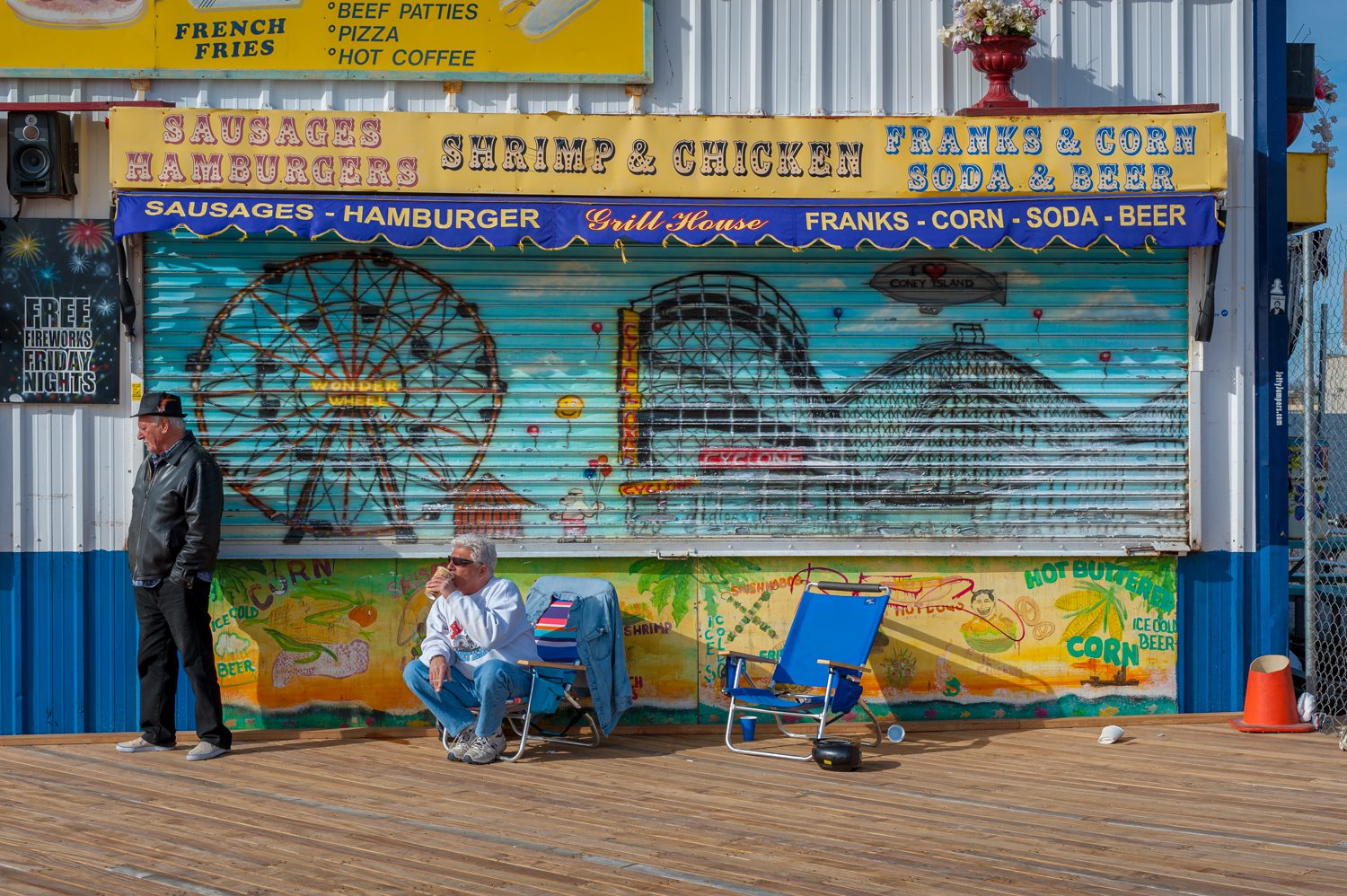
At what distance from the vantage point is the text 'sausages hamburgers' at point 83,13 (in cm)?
845

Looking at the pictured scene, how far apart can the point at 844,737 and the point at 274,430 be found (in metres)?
3.72

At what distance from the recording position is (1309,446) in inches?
343

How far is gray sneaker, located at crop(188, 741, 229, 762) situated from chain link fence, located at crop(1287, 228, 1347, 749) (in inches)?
246

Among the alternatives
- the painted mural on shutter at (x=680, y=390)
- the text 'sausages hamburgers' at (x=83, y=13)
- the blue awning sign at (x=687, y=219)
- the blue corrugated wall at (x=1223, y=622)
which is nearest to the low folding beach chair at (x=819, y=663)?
the painted mural on shutter at (x=680, y=390)

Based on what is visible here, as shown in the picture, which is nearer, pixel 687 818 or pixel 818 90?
pixel 687 818

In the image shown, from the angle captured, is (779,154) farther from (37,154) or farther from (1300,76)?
(37,154)

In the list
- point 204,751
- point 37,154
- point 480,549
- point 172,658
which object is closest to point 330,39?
point 37,154

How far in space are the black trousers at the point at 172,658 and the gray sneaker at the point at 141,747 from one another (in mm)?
22

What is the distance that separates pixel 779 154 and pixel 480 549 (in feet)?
9.24

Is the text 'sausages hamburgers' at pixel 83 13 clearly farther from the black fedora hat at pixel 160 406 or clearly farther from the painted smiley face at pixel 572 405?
the painted smiley face at pixel 572 405

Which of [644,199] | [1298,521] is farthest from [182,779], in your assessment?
[1298,521]

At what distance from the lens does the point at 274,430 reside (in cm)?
851

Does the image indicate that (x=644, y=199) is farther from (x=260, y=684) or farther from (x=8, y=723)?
(x=8, y=723)

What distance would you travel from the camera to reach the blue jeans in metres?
7.67
